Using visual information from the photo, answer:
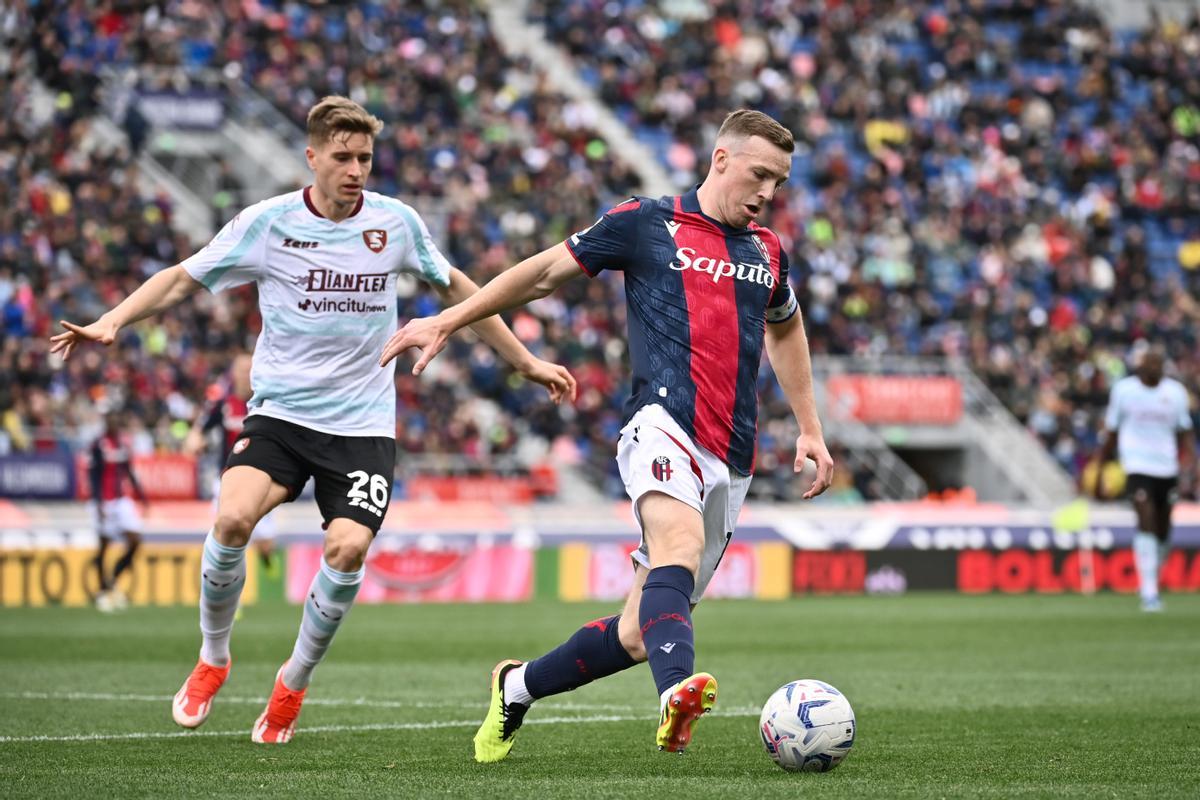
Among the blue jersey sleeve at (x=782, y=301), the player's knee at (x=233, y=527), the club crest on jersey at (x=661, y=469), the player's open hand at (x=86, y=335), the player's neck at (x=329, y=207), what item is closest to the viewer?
the club crest on jersey at (x=661, y=469)

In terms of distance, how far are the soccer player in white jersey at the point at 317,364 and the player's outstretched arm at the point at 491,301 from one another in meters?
1.00

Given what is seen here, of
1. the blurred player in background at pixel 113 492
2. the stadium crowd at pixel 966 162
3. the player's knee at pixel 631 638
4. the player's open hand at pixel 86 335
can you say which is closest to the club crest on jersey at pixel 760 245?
the player's knee at pixel 631 638

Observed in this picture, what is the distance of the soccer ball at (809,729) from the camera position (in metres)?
6.91

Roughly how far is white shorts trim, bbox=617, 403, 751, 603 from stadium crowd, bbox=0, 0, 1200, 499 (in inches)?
721

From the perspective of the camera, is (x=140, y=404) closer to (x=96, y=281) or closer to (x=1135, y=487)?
(x=96, y=281)

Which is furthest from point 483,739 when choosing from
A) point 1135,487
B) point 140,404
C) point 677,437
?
point 140,404

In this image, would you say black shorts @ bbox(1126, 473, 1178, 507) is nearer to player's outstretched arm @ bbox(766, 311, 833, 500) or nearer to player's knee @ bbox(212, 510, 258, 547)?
player's outstretched arm @ bbox(766, 311, 833, 500)

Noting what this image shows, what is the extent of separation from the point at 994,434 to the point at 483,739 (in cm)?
2684

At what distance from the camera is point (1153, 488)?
1877 cm

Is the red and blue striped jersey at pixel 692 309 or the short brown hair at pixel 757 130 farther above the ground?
the short brown hair at pixel 757 130

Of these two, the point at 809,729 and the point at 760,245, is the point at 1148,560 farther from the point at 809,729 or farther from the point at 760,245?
the point at 809,729

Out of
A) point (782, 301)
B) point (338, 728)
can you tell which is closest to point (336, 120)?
point (782, 301)

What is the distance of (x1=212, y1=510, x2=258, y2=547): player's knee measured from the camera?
7984 mm

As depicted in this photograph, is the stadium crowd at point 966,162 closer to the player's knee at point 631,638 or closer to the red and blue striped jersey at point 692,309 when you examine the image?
the red and blue striped jersey at point 692,309
